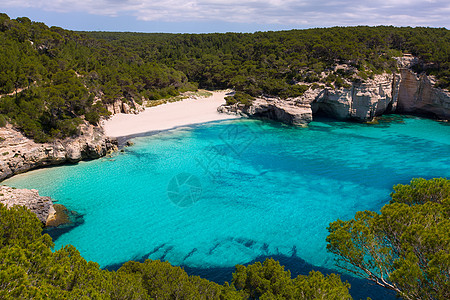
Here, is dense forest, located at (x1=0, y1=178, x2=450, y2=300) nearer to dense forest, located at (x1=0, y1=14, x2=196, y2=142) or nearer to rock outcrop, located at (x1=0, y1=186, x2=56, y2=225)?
rock outcrop, located at (x1=0, y1=186, x2=56, y2=225)

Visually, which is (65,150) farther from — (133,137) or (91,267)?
(91,267)

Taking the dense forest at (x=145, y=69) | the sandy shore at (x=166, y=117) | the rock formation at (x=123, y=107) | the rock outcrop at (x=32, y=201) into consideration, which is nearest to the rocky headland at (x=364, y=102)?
the dense forest at (x=145, y=69)

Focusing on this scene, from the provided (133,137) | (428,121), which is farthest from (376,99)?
(133,137)

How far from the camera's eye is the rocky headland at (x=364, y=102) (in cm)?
3962

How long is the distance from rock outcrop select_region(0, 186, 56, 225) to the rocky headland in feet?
96.5

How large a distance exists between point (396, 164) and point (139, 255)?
23.4 m

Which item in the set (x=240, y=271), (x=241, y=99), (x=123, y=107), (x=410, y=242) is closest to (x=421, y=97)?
(x=241, y=99)

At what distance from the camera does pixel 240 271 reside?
10109mm

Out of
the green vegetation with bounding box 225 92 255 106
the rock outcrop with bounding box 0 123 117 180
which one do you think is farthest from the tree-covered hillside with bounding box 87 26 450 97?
the rock outcrop with bounding box 0 123 117 180

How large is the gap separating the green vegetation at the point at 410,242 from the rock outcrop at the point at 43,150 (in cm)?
2174

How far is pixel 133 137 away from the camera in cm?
3238

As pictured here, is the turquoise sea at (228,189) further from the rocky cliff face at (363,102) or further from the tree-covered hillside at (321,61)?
the tree-covered hillside at (321,61)

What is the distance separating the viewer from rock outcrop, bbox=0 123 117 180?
2135 centimetres

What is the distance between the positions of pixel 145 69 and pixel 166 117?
1670 centimetres
